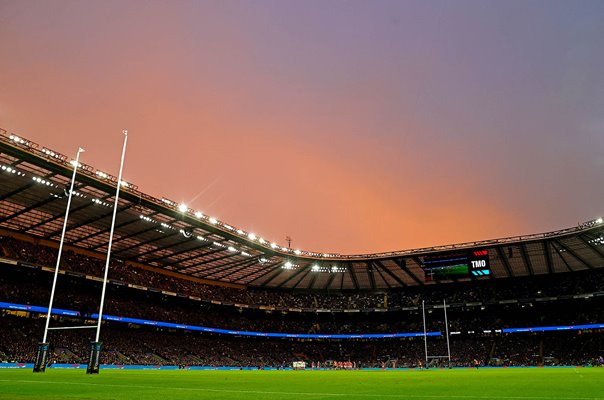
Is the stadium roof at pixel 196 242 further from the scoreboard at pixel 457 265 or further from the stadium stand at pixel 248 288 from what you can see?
the scoreboard at pixel 457 265

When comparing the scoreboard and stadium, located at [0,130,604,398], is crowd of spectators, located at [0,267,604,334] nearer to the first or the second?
stadium, located at [0,130,604,398]

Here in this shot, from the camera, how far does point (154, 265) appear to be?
64.1 meters

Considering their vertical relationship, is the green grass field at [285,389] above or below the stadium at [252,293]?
below

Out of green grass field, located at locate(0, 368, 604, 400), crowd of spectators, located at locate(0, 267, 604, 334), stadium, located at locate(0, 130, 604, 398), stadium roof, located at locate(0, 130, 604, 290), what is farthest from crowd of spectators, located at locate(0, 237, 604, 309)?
green grass field, located at locate(0, 368, 604, 400)

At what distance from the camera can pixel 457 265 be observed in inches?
2303

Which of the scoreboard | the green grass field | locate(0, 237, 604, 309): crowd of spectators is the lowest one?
the green grass field

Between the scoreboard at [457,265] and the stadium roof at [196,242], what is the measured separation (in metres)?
0.99

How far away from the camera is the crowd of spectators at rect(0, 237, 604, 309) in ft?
165

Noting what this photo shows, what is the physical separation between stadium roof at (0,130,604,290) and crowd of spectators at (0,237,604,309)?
1.69m

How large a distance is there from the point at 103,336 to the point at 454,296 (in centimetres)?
5413

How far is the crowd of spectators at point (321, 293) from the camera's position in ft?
165

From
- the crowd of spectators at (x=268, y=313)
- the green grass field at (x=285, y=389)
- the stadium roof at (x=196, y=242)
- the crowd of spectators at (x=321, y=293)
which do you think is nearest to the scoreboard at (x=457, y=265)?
the stadium roof at (x=196, y=242)

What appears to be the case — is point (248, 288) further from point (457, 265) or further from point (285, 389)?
point (285, 389)

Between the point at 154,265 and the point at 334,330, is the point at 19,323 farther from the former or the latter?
the point at 334,330
